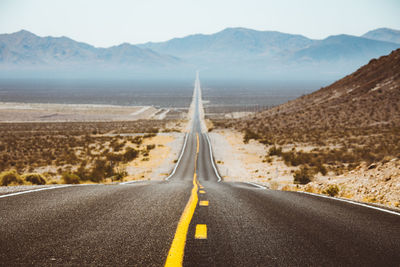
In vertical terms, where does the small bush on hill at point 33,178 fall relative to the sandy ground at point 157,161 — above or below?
above

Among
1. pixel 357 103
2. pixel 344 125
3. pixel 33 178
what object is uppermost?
pixel 357 103

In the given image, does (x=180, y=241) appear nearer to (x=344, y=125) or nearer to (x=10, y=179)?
(x=10, y=179)

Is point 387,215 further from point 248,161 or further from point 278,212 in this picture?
point 248,161

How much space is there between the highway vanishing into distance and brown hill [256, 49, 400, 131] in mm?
46992

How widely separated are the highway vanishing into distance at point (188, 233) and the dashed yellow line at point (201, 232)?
15mm

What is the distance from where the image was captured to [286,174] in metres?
27.1

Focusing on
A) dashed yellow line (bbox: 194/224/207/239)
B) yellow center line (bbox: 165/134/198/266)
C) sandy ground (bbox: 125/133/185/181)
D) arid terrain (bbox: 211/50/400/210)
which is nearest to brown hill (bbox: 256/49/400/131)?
arid terrain (bbox: 211/50/400/210)

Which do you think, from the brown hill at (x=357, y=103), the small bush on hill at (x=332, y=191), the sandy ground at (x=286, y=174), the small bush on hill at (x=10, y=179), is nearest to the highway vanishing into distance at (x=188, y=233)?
the sandy ground at (x=286, y=174)

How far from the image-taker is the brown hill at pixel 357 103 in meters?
49.8

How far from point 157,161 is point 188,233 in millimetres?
35576

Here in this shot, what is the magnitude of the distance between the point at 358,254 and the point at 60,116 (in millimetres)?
127811

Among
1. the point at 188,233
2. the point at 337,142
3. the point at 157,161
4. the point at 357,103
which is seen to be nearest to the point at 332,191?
the point at 188,233

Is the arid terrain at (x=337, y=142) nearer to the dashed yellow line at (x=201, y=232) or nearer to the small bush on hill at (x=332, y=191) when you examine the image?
the small bush on hill at (x=332, y=191)

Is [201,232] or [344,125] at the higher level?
[201,232]
